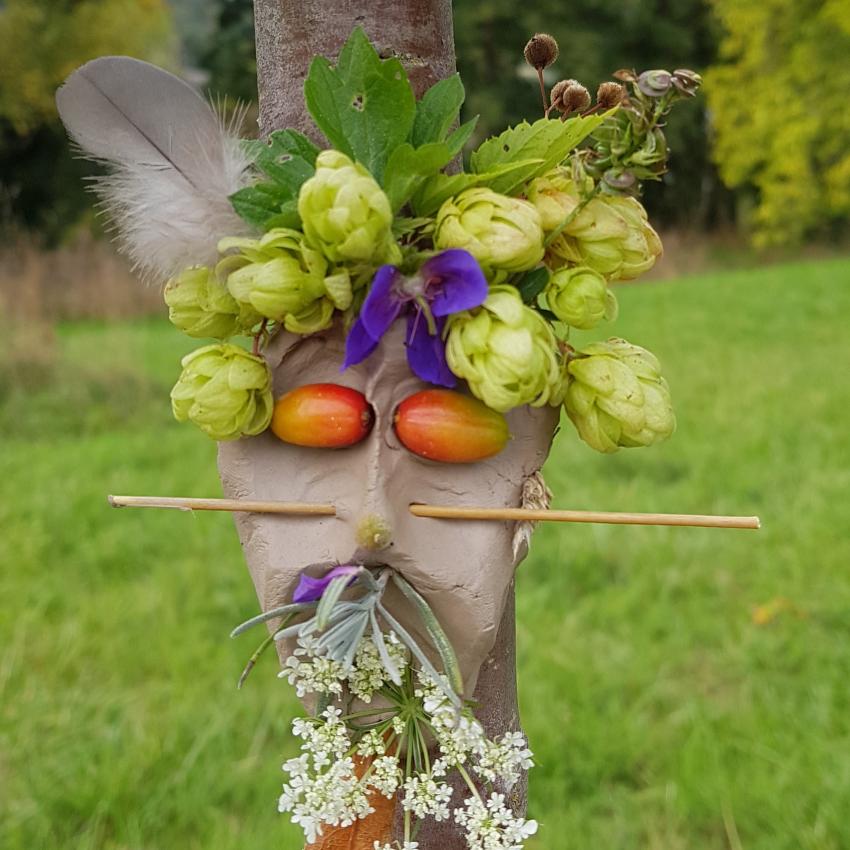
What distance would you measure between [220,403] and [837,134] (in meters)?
10.9

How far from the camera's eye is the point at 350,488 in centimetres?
73

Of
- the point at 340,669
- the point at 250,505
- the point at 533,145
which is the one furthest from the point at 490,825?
the point at 533,145

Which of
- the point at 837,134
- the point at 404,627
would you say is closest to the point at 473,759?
the point at 404,627

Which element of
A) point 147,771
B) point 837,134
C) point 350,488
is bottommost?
point 147,771

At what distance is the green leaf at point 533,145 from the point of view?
677 millimetres

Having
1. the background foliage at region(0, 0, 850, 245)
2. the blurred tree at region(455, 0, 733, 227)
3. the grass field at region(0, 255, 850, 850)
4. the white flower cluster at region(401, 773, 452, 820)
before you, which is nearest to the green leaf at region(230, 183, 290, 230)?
the white flower cluster at region(401, 773, 452, 820)

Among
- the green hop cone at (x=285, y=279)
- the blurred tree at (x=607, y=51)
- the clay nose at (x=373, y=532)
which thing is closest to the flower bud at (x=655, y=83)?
the green hop cone at (x=285, y=279)

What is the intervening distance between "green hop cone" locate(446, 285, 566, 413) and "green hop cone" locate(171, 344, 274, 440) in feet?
0.47

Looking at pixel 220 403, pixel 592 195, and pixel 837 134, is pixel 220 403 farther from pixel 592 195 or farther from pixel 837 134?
pixel 837 134

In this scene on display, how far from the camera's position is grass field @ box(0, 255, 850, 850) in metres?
1.59

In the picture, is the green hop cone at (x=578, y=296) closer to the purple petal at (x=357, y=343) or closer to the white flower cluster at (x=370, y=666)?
the purple petal at (x=357, y=343)

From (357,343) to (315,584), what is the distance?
181 mm

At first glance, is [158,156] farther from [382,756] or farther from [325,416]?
[382,756]

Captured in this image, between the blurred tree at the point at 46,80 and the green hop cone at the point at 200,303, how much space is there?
283 inches
